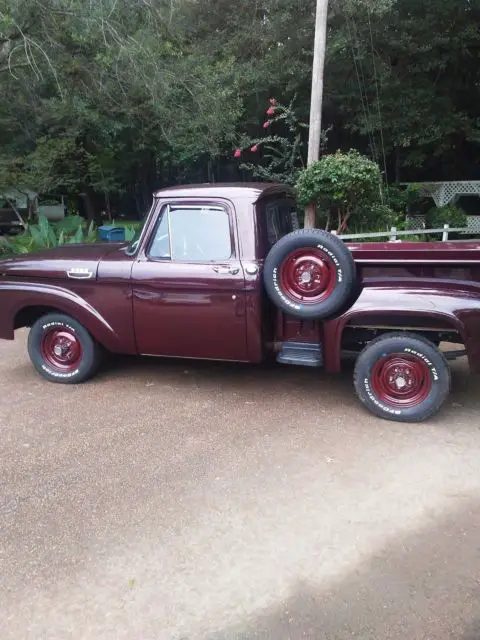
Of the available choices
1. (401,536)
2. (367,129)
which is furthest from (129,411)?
(367,129)

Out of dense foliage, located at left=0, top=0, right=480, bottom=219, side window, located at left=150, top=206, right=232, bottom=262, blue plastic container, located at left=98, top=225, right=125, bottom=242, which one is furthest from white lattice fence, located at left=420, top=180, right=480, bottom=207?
side window, located at left=150, top=206, right=232, bottom=262

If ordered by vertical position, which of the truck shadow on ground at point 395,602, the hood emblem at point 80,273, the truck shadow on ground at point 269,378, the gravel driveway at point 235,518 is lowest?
the truck shadow on ground at point 395,602

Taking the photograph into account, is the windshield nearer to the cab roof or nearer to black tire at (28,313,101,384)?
the cab roof

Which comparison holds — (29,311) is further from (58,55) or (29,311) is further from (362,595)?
(58,55)

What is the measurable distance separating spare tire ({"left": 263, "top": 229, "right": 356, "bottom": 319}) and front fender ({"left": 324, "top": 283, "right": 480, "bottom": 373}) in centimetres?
14

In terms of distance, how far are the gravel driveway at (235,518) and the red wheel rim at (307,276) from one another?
986 millimetres

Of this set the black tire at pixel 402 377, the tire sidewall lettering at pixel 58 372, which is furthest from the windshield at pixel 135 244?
the black tire at pixel 402 377

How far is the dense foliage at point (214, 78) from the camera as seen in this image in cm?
1052

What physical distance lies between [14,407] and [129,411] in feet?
3.37

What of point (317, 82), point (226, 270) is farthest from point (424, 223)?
point (226, 270)

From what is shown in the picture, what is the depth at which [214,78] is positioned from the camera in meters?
12.7

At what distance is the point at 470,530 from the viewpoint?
3041 millimetres

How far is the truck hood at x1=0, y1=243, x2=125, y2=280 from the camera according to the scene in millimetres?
5008

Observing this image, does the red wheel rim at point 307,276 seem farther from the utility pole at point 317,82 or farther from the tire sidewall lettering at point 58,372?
the utility pole at point 317,82
